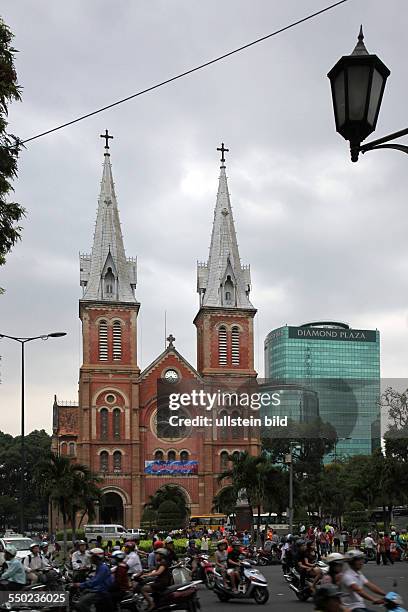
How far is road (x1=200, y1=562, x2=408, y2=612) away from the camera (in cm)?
1825

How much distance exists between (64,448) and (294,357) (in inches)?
2669

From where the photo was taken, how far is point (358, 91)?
18.5 ft

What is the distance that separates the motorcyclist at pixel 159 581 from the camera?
14695mm

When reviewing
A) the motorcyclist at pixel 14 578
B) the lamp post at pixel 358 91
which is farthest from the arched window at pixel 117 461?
the lamp post at pixel 358 91

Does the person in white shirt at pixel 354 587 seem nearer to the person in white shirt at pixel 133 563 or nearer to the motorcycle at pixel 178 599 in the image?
the motorcycle at pixel 178 599

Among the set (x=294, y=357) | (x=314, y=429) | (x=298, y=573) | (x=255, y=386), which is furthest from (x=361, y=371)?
(x=298, y=573)

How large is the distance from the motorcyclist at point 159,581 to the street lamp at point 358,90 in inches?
426

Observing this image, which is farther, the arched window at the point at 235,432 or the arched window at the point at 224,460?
the arched window at the point at 235,432

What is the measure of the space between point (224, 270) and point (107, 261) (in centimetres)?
1044

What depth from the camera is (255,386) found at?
7625 centimetres

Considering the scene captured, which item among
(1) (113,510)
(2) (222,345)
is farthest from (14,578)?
(2) (222,345)

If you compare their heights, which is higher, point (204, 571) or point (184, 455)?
point (184, 455)

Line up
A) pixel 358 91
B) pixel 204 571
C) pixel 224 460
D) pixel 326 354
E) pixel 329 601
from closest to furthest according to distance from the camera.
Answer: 1. pixel 358 91
2. pixel 329 601
3. pixel 204 571
4. pixel 224 460
5. pixel 326 354

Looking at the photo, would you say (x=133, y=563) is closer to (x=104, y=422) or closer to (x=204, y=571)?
(x=204, y=571)
